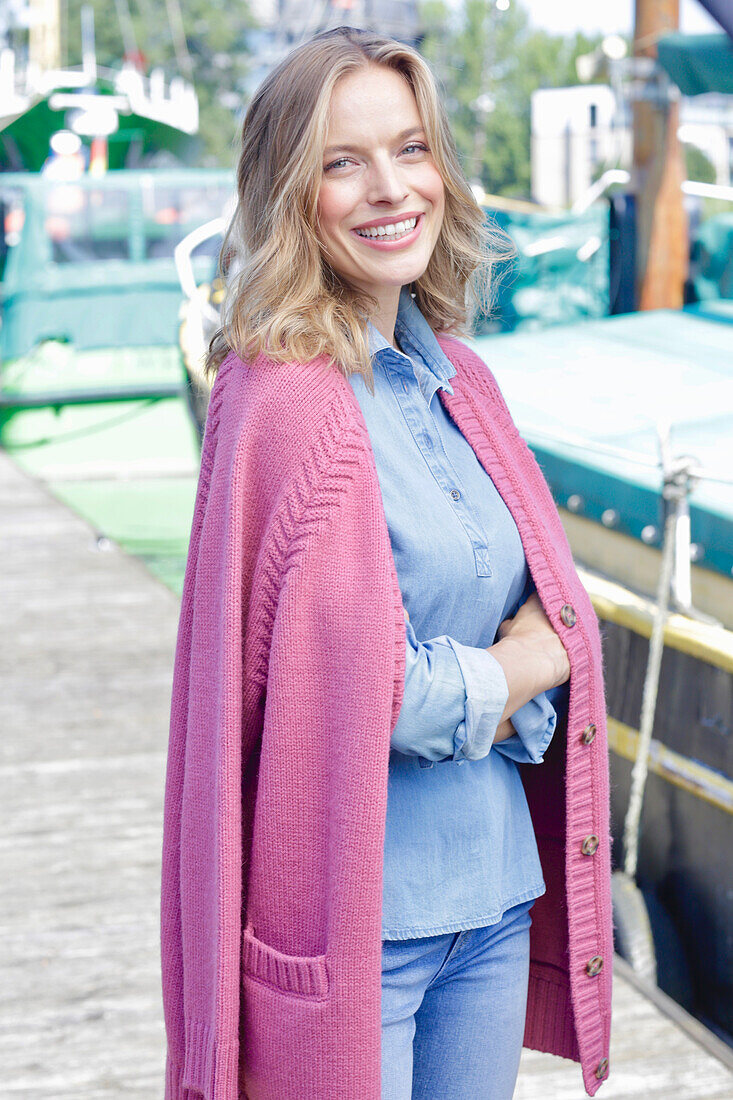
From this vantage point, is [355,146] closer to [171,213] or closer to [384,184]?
[384,184]

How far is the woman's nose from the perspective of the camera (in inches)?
57.7

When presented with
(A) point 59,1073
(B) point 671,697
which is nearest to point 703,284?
(B) point 671,697

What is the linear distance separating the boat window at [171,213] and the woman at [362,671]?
46.8ft

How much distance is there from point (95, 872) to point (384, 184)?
2872 mm

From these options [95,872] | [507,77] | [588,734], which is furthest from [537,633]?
[507,77]

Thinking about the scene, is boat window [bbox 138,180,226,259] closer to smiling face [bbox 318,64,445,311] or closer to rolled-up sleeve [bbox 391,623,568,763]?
smiling face [bbox 318,64,445,311]

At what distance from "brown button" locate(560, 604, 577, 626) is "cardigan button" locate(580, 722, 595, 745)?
132mm

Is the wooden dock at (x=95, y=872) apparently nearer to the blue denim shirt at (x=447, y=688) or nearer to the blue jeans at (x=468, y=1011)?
the blue jeans at (x=468, y=1011)

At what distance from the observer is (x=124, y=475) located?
1129 centimetres

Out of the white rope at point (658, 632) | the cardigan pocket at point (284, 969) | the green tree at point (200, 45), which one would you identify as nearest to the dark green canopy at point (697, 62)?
the white rope at point (658, 632)

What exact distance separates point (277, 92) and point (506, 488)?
1.76 ft

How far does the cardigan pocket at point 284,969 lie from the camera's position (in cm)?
135

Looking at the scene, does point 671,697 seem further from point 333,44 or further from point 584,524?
point 333,44

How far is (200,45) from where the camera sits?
56.6 m
